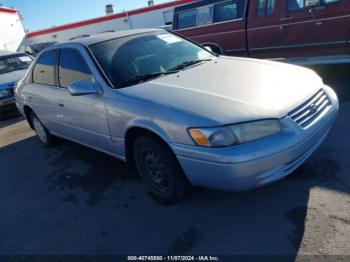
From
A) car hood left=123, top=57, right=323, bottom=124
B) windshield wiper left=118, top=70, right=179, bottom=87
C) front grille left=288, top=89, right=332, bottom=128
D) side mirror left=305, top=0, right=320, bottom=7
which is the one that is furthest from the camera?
side mirror left=305, top=0, right=320, bottom=7

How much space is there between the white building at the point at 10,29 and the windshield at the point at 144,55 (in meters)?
20.5

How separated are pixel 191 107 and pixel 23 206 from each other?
246 centimetres

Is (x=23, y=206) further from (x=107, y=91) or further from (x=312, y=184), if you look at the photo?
(x=312, y=184)

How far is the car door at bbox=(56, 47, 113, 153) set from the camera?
3.85 meters

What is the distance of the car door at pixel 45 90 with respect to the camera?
4809mm

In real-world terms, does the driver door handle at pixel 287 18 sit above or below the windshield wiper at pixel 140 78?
below

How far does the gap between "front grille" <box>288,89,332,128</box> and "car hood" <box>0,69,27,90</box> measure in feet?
25.2

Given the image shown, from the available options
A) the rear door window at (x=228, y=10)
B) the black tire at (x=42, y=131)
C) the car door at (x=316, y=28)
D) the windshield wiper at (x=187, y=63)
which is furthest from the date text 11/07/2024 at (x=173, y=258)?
the rear door window at (x=228, y=10)

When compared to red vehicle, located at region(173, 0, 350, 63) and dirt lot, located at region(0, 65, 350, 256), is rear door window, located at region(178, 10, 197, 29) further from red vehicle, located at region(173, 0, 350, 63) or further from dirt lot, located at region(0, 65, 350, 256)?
dirt lot, located at region(0, 65, 350, 256)

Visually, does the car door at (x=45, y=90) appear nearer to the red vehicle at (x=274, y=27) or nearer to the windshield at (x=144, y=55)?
the windshield at (x=144, y=55)

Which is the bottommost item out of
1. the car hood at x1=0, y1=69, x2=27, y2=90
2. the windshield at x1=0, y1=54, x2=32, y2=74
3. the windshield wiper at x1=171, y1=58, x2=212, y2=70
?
the car hood at x1=0, y1=69, x2=27, y2=90

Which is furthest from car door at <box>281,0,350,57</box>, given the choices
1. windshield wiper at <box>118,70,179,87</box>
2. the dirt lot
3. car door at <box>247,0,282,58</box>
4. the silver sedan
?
windshield wiper at <box>118,70,179,87</box>

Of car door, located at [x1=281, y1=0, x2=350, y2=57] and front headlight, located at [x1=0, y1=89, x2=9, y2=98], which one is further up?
car door, located at [x1=281, y1=0, x2=350, y2=57]

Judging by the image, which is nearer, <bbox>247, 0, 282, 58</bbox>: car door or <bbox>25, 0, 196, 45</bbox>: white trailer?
<bbox>247, 0, 282, 58</bbox>: car door
